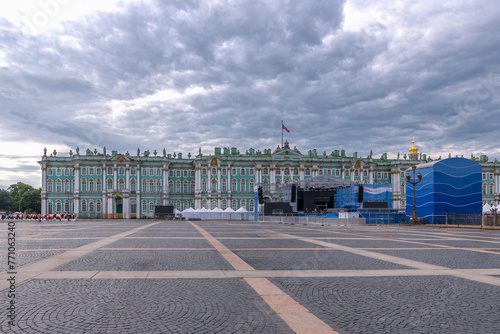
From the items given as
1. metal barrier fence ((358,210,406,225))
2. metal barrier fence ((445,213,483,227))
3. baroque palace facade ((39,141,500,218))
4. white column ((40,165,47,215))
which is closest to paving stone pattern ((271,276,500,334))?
metal barrier fence ((445,213,483,227))

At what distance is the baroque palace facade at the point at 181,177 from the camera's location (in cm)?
8294

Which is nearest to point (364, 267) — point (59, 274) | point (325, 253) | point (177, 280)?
point (325, 253)

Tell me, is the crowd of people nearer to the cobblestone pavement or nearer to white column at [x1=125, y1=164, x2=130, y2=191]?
white column at [x1=125, y1=164, x2=130, y2=191]

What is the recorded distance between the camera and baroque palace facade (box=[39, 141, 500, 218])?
82938 millimetres

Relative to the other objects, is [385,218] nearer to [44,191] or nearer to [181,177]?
[181,177]

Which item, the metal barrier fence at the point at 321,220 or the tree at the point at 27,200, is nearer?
the metal barrier fence at the point at 321,220

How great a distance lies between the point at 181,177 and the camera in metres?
87.8

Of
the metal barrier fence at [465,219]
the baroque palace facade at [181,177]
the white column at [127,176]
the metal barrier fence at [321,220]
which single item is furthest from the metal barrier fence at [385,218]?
the white column at [127,176]

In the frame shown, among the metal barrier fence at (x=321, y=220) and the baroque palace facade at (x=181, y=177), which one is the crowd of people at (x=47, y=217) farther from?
the metal barrier fence at (x=321, y=220)

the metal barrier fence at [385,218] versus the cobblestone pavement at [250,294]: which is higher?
the cobblestone pavement at [250,294]

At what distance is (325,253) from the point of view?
528 inches

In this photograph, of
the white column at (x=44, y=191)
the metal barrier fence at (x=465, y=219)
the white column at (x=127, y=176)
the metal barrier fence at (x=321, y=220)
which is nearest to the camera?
the metal barrier fence at (x=465, y=219)

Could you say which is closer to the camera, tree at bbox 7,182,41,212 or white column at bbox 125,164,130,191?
white column at bbox 125,164,130,191

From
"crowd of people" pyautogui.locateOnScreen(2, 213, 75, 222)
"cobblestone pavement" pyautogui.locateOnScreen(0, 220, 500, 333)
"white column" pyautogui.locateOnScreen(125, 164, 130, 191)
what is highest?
"white column" pyautogui.locateOnScreen(125, 164, 130, 191)
